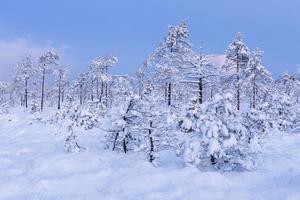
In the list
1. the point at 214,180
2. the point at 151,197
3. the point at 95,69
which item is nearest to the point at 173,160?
the point at 214,180

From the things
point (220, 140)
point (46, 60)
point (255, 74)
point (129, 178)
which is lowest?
point (129, 178)

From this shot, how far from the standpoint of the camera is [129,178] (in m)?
14.2

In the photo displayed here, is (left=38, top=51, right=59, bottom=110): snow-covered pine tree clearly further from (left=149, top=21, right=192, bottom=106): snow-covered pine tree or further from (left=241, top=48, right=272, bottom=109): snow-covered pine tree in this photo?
(left=241, top=48, right=272, bottom=109): snow-covered pine tree

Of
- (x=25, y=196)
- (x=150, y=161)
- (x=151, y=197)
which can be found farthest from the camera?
(x=150, y=161)

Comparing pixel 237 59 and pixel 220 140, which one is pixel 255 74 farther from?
pixel 220 140

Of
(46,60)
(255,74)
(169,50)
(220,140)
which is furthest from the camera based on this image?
(46,60)

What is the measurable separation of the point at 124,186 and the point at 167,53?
34.1 metres

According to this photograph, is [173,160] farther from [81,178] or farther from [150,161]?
[81,178]

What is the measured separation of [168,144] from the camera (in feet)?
55.8

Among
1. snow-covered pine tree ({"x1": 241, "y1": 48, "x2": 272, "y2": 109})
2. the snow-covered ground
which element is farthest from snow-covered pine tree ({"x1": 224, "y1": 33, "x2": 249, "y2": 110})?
the snow-covered ground

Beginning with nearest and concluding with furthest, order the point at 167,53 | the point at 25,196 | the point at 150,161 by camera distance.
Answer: the point at 25,196 → the point at 150,161 → the point at 167,53

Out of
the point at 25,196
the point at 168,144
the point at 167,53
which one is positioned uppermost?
the point at 167,53

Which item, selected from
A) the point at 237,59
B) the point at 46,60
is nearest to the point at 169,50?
the point at 237,59

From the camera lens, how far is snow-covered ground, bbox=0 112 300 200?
12.0 m
